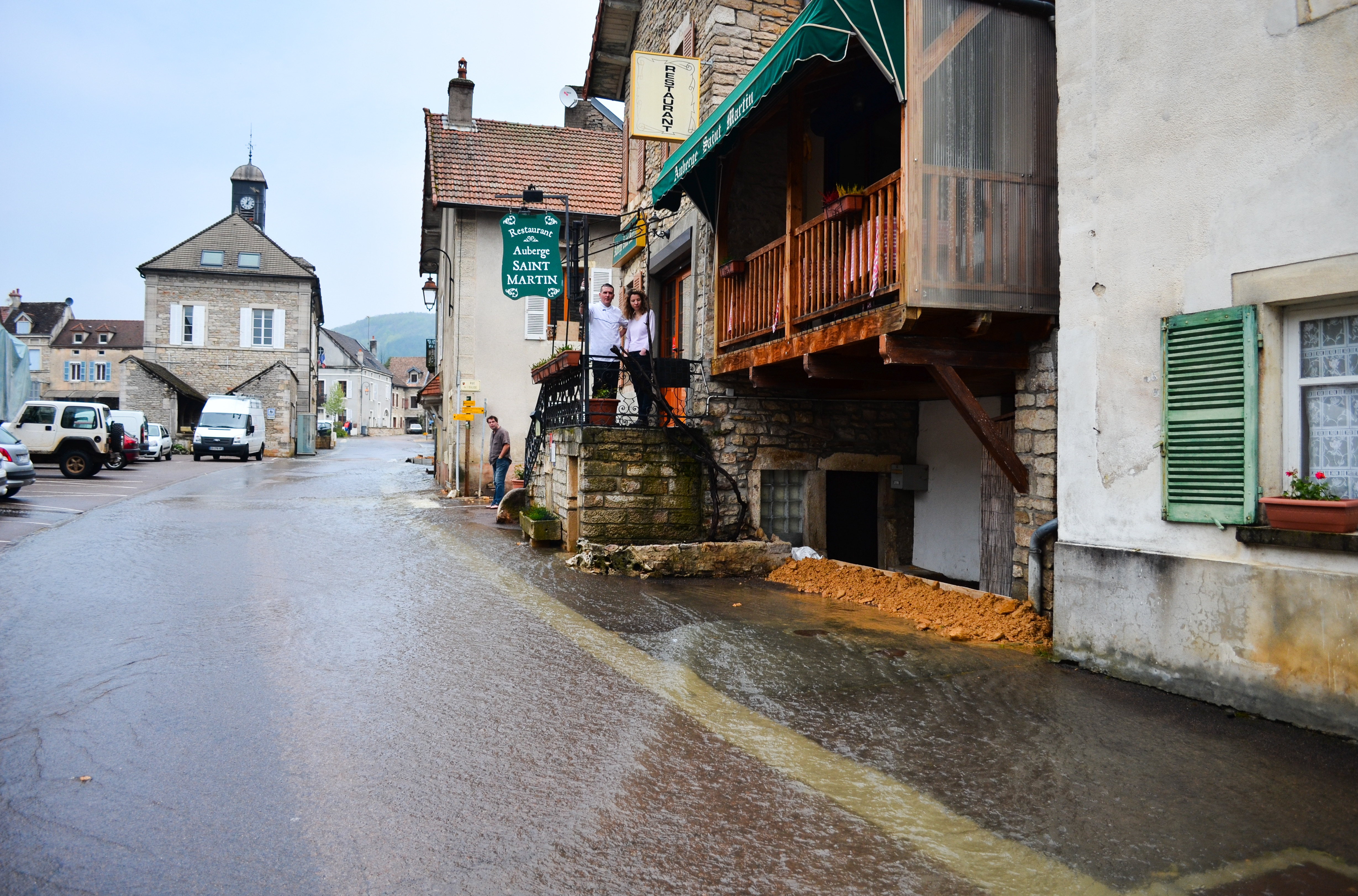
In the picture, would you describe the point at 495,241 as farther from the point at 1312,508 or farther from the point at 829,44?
the point at 1312,508

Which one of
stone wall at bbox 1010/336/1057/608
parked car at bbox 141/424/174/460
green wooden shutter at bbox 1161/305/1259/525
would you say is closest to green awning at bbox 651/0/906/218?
stone wall at bbox 1010/336/1057/608

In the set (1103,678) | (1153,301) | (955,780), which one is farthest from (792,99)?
(955,780)

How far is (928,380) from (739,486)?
259 centimetres

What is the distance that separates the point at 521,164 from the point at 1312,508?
2106 cm

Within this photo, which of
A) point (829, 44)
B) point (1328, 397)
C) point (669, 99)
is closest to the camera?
point (1328, 397)

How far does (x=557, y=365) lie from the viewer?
486 inches

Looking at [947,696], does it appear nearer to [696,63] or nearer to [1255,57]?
[1255,57]

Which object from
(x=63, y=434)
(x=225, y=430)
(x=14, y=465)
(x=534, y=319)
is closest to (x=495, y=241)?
(x=534, y=319)

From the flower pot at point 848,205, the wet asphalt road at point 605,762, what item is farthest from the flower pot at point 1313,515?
the flower pot at point 848,205

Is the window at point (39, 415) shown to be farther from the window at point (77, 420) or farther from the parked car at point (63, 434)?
the window at point (77, 420)

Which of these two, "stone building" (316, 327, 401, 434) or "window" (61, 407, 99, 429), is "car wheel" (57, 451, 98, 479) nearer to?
"window" (61, 407, 99, 429)

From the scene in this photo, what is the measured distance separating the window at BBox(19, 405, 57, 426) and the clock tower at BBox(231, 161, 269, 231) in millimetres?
44771

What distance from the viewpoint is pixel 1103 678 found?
5.61m

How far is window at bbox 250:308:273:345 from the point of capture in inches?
1794
